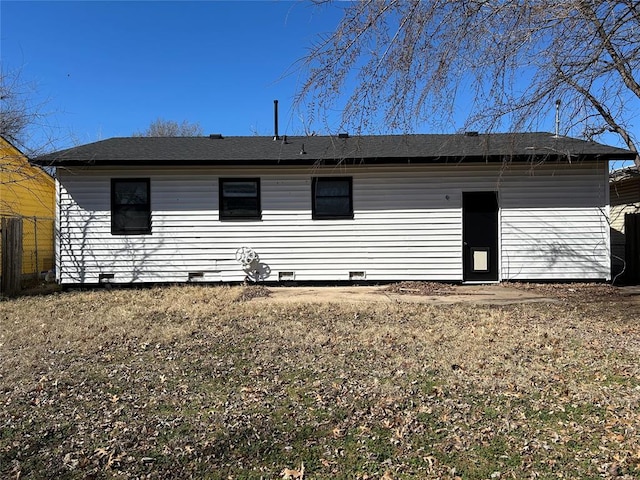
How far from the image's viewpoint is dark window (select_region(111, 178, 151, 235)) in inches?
416

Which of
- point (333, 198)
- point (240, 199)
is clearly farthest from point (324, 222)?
point (240, 199)

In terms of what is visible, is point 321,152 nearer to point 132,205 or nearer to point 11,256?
point 132,205

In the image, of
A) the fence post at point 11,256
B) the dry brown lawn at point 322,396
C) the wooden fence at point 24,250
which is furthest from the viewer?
the wooden fence at point 24,250

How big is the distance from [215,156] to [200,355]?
623 cm

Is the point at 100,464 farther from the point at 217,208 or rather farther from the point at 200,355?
the point at 217,208

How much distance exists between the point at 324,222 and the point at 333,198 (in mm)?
606

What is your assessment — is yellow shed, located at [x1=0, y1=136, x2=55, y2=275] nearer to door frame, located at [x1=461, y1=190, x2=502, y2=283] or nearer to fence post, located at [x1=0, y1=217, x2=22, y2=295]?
fence post, located at [x1=0, y1=217, x2=22, y2=295]

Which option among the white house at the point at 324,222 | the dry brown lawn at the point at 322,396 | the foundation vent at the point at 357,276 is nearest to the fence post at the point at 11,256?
the white house at the point at 324,222

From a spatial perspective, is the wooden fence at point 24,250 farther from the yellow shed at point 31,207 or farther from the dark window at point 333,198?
the dark window at point 333,198

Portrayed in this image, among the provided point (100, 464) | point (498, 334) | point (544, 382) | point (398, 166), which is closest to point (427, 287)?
point (398, 166)

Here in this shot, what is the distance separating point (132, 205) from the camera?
10.6 metres

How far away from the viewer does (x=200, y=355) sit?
17.0 feet

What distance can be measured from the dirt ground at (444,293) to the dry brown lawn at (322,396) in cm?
137

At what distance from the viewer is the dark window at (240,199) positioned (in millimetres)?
10594
